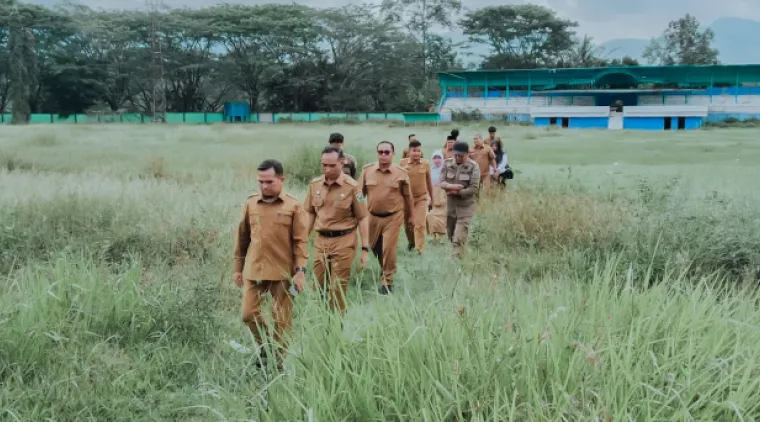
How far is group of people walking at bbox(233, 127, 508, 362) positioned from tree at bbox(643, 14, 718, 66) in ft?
229

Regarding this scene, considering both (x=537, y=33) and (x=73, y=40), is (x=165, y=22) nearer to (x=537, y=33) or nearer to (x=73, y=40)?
(x=73, y=40)

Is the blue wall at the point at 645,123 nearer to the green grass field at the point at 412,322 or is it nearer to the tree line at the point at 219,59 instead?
the tree line at the point at 219,59

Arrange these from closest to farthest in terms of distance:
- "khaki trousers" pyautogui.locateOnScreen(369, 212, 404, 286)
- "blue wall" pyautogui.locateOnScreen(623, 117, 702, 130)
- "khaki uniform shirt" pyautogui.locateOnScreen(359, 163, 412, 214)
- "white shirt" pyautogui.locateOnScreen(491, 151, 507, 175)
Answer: "khaki trousers" pyautogui.locateOnScreen(369, 212, 404, 286)
"khaki uniform shirt" pyautogui.locateOnScreen(359, 163, 412, 214)
"white shirt" pyautogui.locateOnScreen(491, 151, 507, 175)
"blue wall" pyautogui.locateOnScreen(623, 117, 702, 130)

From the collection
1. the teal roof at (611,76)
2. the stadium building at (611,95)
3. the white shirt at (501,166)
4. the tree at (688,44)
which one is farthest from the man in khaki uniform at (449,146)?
the tree at (688,44)

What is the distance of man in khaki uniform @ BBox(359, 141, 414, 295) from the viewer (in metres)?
7.34

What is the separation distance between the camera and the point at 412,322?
319 cm

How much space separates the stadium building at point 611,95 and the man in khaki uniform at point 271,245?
48085 mm

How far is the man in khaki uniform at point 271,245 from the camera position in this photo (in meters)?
4.95

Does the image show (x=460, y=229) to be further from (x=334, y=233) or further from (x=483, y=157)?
(x=483, y=157)

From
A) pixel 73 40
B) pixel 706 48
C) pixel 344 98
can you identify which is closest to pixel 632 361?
pixel 344 98

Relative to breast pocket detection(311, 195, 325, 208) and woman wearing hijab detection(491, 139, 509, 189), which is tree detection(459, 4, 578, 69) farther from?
breast pocket detection(311, 195, 325, 208)

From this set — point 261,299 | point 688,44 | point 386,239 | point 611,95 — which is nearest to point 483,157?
point 386,239

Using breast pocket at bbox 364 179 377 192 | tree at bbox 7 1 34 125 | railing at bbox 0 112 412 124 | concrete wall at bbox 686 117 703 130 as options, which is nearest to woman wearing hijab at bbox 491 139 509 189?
breast pocket at bbox 364 179 377 192

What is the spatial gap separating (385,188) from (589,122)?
46.8 meters
